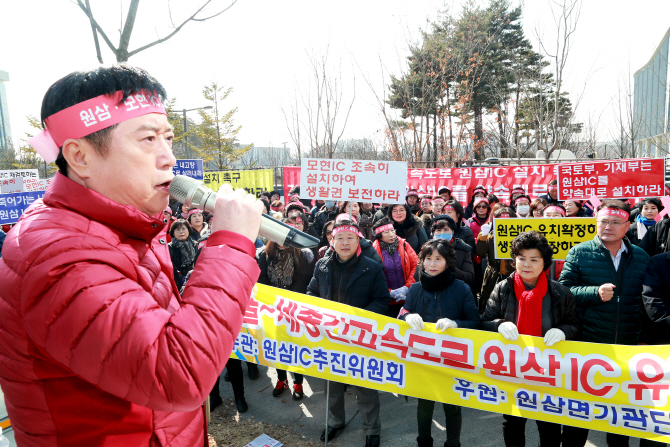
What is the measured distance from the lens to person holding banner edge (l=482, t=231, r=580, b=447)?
3383 mm

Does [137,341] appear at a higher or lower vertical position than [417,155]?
lower

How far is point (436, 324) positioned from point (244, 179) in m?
13.5

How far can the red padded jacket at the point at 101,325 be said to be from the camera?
0.79 m

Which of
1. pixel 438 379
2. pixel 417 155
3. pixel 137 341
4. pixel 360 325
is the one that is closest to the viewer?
pixel 137 341

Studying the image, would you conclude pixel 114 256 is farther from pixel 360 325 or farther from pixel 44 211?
pixel 360 325

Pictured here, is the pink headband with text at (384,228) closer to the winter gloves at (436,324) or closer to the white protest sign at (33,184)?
the winter gloves at (436,324)

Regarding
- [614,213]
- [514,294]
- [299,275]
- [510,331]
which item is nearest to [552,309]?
[514,294]

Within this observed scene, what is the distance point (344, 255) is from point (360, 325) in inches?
39.5

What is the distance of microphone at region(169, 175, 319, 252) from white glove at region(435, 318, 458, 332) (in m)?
2.44

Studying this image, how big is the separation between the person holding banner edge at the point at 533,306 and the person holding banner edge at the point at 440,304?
→ 0.23m

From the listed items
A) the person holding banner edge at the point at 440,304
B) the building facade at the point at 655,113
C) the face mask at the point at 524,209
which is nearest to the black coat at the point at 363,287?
the person holding banner edge at the point at 440,304

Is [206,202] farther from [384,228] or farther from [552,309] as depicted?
[384,228]

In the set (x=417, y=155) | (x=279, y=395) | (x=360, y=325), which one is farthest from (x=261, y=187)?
(x=360, y=325)

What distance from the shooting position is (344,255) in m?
4.41
